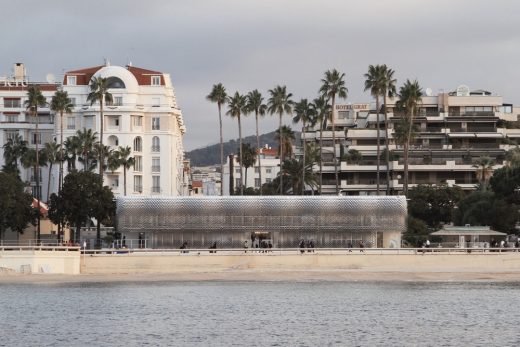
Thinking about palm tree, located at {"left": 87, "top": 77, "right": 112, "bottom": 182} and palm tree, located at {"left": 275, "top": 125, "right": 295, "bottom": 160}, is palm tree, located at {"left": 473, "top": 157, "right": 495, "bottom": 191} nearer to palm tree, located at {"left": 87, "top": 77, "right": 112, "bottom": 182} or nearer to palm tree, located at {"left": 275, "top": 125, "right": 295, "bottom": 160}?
palm tree, located at {"left": 275, "top": 125, "right": 295, "bottom": 160}

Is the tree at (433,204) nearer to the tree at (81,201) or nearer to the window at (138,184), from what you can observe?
the window at (138,184)

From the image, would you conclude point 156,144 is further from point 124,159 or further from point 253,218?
point 253,218

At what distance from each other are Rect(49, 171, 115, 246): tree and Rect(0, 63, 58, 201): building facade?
37566 mm

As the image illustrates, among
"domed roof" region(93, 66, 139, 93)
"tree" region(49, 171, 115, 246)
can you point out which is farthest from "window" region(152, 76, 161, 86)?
"tree" region(49, 171, 115, 246)

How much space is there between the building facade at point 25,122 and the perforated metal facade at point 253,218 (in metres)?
57.4

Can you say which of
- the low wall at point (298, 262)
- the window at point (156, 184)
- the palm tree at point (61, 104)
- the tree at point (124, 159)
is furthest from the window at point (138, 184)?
the low wall at point (298, 262)

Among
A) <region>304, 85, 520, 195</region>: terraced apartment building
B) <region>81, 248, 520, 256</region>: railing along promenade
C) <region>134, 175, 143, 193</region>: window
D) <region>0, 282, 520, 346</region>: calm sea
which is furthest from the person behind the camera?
<region>304, 85, 520, 195</region>: terraced apartment building

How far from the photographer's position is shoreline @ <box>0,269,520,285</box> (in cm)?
8925

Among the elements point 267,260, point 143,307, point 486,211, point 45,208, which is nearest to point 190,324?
point 143,307

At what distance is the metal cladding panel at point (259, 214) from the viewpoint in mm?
102438

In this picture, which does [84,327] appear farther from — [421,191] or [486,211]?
[421,191]

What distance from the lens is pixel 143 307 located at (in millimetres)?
72812

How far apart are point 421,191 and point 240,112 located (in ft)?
91.4

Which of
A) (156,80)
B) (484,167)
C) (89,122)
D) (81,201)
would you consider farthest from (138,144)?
(484,167)
